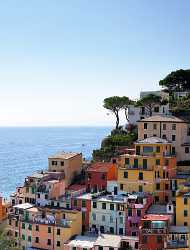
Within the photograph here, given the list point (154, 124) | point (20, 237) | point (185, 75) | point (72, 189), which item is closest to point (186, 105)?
point (154, 124)

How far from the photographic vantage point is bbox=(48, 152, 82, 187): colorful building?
60.9 meters

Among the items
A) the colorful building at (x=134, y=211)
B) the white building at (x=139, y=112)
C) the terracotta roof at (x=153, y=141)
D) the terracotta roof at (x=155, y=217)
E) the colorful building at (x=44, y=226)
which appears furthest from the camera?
the white building at (x=139, y=112)

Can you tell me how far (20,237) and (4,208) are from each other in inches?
281

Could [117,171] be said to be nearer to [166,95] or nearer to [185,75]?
[166,95]

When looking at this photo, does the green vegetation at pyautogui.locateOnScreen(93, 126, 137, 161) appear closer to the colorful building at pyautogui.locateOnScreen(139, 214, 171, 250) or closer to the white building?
the white building

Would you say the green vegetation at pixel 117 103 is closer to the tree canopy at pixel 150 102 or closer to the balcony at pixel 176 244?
the tree canopy at pixel 150 102

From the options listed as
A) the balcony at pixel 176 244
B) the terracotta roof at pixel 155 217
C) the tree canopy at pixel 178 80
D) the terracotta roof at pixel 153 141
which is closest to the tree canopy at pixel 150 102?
the tree canopy at pixel 178 80

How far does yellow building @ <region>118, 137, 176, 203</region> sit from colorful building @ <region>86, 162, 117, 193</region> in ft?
6.26

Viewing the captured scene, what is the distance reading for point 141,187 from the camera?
5444 centimetres

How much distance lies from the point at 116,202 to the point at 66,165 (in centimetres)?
1115

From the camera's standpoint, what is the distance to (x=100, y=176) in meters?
58.6

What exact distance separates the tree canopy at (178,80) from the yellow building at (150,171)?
2685 centimetres

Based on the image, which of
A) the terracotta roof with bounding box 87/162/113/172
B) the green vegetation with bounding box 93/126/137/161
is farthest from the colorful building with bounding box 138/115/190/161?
the terracotta roof with bounding box 87/162/113/172

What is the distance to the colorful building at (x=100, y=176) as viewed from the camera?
5794 centimetres
